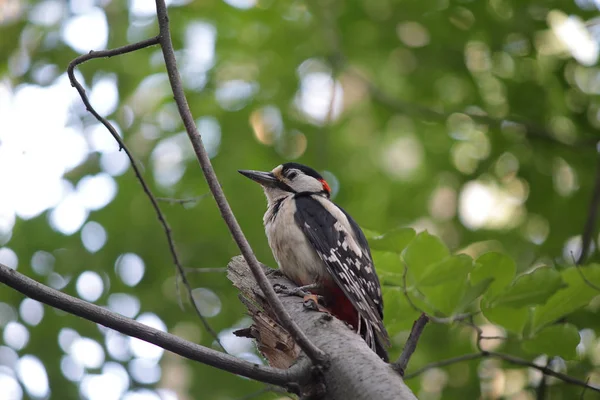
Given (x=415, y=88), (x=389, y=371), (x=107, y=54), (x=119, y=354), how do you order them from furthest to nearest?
(x=415, y=88), (x=119, y=354), (x=107, y=54), (x=389, y=371)

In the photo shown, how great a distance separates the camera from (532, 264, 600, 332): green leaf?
111 inches

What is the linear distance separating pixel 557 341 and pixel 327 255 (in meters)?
1.36

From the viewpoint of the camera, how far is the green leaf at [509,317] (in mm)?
2844

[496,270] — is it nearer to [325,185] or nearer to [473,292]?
[473,292]

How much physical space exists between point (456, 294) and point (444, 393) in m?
1.84

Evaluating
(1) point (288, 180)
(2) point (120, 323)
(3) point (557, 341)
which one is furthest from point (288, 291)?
(1) point (288, 180)

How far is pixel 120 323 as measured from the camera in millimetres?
1910

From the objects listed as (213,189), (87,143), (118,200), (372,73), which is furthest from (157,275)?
(213,189)

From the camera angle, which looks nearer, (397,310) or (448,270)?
(448,270)

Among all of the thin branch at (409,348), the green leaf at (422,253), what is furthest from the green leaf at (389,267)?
the thin branch at (409,348)

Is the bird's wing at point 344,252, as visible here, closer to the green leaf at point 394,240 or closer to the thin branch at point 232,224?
the green leaf at point 394,240

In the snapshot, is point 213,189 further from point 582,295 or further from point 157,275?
point 157,275

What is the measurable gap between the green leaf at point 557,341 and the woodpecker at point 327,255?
0.68 metres

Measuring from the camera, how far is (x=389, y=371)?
2084mm
